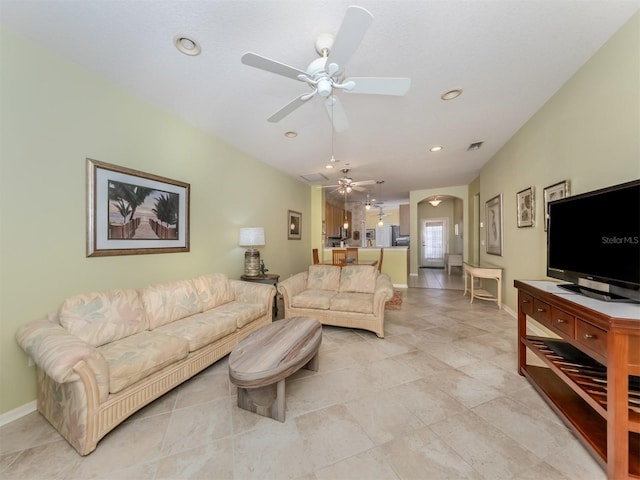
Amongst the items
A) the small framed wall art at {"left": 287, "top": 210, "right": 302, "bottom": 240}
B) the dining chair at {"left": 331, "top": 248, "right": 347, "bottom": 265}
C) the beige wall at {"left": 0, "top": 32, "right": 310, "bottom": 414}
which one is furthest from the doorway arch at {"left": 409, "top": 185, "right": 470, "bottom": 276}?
the beige wall at {"left": 0, "top": 32, "right": 310, "bottom": 414}

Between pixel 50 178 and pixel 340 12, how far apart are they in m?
2.42

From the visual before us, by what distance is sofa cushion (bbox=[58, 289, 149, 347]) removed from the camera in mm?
1745

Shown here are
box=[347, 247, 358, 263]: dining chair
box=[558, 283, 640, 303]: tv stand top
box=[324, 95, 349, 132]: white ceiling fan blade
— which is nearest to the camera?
box=[558, 283, 640, 303]: tv stand top

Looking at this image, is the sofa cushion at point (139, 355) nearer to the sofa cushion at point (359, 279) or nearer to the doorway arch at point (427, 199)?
the sofa cushion at point (359, 279)

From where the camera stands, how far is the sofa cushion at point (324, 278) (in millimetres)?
3719

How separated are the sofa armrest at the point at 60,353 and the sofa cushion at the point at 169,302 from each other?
2.12ft

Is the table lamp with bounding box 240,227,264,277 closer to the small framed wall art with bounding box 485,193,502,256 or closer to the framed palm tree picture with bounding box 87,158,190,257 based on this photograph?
the framed palm tree picture with bounding box 87,158,190,257

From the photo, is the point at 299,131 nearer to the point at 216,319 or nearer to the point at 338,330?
the point at 216,319

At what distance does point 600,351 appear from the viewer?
126cm

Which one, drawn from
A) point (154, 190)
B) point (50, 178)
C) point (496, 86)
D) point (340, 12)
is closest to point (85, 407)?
point (50, 178)

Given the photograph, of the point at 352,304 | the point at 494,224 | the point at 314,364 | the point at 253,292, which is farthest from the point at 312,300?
the point at 494,224

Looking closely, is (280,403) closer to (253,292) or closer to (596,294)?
(253,292)

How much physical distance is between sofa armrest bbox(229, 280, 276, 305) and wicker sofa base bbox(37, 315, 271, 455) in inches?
39.8

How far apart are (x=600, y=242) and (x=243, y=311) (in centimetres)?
293
